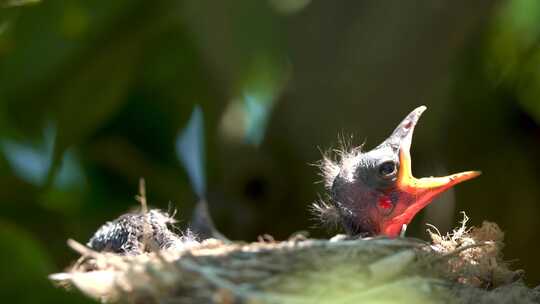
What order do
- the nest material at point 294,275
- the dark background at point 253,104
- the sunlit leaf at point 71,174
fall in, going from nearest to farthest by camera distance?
1. the nest material at point 294,275
2. the dark background at point 253,104
3. the sunlit leaf at point 71,174

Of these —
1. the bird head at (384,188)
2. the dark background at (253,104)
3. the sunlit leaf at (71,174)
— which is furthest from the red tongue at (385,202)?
Result: the sunlit leaf at (71,174)

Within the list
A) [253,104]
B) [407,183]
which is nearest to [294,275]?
[407,183]

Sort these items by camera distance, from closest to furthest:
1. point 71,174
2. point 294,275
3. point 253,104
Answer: point 294,275, point 71,174, point 253,104

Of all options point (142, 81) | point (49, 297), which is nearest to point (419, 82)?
point (142, 81)

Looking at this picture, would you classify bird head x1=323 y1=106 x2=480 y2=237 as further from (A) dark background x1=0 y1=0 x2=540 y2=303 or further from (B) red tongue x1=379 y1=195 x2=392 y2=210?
(A) dark background x1=0 y1=0 x2=540 y2=303

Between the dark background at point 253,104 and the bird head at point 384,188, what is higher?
the dark background at point 253,104

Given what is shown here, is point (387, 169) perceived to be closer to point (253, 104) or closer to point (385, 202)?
point (385, 202)

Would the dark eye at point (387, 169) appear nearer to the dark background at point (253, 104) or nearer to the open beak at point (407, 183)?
the open beak at point (407, 183)

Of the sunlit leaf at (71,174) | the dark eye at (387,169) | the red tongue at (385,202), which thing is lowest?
the red tongue at (385,202)
